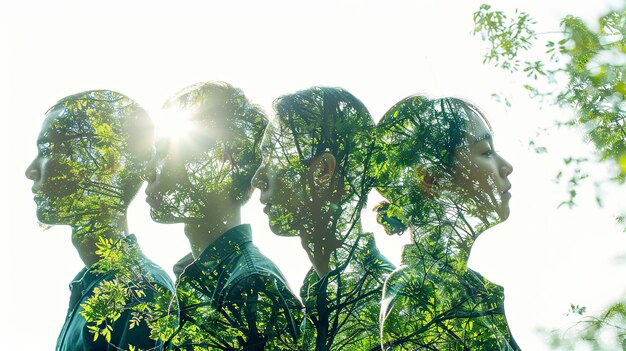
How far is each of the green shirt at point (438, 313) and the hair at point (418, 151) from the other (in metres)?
0.25

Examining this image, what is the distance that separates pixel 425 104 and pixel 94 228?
2.20m

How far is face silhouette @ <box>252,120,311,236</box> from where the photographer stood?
349cm

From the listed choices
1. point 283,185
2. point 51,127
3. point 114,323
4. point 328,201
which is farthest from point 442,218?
point 51,127

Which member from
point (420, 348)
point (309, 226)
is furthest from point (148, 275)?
point (420, 348)

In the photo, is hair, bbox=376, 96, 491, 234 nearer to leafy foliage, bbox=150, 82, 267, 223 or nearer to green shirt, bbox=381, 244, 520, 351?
green shirt, bbox=381, 244, 520, 351

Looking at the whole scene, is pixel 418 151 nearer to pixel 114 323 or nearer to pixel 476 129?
pixel 476 129

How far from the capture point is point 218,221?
416 cm

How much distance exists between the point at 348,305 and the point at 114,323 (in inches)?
48.9

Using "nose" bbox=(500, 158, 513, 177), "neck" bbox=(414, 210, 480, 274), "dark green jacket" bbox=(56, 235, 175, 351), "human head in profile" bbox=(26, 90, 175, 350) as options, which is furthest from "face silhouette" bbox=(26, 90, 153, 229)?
"nose" bbox=(500, 158, 513, 177)

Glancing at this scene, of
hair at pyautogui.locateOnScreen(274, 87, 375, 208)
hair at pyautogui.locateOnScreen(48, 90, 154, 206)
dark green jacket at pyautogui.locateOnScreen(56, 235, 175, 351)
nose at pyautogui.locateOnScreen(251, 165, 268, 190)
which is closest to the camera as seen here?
hair at pyautogui.locateOnScreen(274, 87, 375, 208)

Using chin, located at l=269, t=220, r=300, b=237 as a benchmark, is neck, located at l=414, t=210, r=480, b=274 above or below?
below

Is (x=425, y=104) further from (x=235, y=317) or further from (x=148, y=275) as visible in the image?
(x=148, y=275)

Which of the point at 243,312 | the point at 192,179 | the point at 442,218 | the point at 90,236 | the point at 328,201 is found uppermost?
the point at 192,179

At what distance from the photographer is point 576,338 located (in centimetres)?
346
